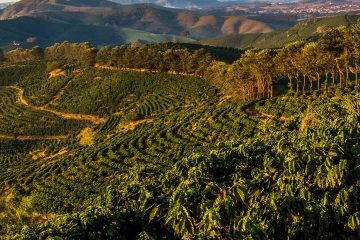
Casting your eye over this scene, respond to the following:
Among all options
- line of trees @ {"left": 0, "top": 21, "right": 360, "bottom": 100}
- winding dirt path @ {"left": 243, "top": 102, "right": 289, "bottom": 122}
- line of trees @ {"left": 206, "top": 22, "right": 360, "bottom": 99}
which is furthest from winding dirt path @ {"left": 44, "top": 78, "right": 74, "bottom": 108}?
winding dirt path @ {"left": 243, "top": 102, "right": 289, "bottom": 122}

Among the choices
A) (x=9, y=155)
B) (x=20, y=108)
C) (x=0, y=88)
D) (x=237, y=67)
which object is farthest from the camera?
(x=0, y=88)

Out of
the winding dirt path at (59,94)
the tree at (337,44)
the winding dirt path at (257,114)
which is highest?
the tree at (337,44)

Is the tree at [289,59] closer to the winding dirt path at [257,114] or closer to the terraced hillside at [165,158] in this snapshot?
the terraced hillside at [165,158]

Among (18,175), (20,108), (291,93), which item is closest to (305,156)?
(291,93)

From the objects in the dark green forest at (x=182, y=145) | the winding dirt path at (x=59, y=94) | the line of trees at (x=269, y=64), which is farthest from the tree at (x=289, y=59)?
the winding dirt path at (x=59, y=94)

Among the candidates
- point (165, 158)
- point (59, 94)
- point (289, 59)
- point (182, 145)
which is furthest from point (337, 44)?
point (59, 94)

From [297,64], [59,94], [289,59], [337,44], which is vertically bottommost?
[59,94]

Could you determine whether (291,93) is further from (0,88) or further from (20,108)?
(0,88)

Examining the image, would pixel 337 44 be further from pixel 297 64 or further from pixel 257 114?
pixel 257 114
